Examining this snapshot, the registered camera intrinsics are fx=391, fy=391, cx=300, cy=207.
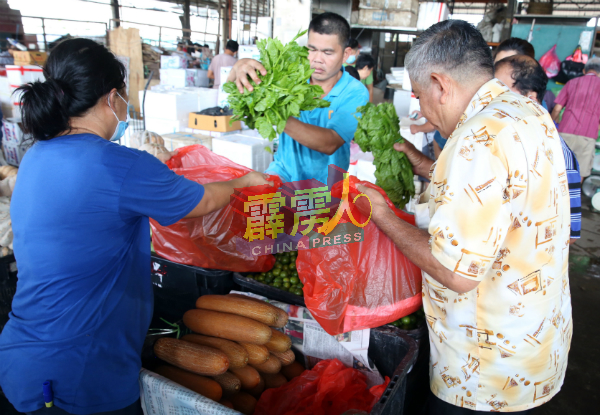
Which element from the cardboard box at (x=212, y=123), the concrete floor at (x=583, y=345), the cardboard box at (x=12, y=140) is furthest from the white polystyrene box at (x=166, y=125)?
the concrete floor at (x=583, y=345)

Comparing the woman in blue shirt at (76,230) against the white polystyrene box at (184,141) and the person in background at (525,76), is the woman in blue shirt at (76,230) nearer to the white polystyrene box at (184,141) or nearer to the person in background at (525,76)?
the person in background at (525,76)

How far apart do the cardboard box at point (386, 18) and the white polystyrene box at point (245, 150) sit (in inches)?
166

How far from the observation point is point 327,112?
2842 mm

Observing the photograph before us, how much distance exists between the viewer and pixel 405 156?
239 cm

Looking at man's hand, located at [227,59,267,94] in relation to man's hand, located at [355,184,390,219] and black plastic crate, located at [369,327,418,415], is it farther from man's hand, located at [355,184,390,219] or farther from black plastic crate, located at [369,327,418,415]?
black plastic crate, located at [369,327,418,415]

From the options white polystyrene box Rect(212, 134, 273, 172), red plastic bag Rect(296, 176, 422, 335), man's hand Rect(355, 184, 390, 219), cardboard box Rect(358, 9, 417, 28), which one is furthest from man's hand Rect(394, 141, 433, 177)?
cardboard box Rect(358, 9, 417, 28)

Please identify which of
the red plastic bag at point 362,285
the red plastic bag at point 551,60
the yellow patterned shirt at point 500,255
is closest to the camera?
the yellow patterned shirt at point 500,255

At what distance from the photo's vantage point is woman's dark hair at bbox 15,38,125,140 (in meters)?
1.37

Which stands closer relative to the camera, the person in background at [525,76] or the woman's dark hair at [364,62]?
the person in background at [525,76]

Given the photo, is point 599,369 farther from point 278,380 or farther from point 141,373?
point 141,373

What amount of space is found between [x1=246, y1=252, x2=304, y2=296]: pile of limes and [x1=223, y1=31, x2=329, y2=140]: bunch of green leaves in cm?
77

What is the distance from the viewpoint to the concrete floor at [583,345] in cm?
297

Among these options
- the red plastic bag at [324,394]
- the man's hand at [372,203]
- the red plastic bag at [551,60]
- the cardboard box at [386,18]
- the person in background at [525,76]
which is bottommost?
the red plastic bag at [324,394]

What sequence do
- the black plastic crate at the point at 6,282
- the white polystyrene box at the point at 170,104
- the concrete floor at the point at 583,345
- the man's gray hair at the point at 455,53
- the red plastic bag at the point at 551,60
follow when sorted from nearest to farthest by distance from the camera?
the man's gray hair at the point at 455,53
the black plastic crate at the point at 6,282
the concrete floor at the point at 583,345
the white polystyrene box at the point at 170,104
the red plastic bag at the point at 551,60
